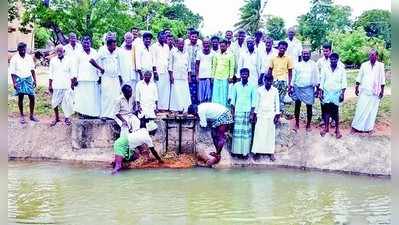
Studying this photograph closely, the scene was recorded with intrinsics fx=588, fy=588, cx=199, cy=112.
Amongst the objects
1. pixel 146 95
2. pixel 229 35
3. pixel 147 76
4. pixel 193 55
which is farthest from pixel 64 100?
pixel 229 35

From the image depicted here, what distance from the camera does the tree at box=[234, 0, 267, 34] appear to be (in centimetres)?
3259

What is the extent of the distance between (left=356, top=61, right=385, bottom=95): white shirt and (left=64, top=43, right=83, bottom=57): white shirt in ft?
17.9

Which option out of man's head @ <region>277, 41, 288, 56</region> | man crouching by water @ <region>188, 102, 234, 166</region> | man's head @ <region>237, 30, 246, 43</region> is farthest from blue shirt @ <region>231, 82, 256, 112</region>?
man's head @ <region>237, 30, 246, 43</region>

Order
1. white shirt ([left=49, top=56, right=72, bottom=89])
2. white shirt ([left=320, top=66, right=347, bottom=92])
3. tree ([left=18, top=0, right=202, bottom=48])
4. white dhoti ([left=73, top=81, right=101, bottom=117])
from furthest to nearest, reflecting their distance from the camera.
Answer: tree ([left=18, top=0, right=202, bottom=48])
white shirt ([left=49, top=56, right=72, bottom=89])
white dhoti ([left=73, top=81, right=101, bottom=117])
white shirt ([left=320, top=66, right=347, bottom=92])

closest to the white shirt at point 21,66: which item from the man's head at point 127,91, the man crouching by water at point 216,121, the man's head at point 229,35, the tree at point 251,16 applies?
the man's head at point 127,91

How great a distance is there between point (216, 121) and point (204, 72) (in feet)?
3.75

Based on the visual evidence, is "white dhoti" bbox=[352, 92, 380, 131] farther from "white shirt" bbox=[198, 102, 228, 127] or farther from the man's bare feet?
the man's bare feet

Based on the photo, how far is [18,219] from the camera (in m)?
6.83

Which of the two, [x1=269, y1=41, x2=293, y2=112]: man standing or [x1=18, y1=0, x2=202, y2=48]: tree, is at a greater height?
[x1=18, y1=0, x2=202, y2=48]: tree

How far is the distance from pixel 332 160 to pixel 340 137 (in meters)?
0.47

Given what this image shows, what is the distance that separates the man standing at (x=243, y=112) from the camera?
418 inches

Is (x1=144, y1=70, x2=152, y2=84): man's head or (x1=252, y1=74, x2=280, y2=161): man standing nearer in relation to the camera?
→ (x1=144, y1=70, x2=152, y2=84): man's head

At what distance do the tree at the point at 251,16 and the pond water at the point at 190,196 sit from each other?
898 inches

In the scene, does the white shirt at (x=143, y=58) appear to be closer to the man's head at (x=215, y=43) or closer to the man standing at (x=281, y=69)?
the man's head at (x=215, y=43)
